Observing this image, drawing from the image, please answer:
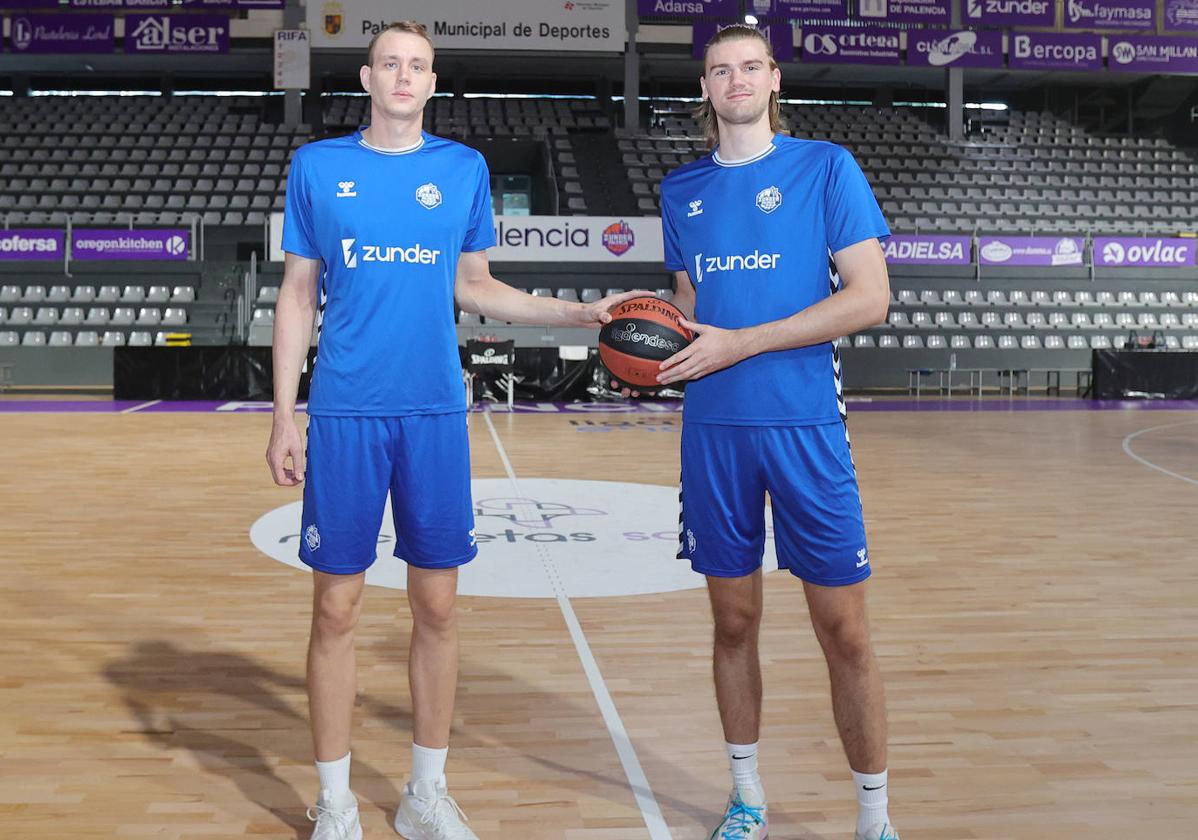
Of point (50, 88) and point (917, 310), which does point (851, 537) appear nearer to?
point (917, 310)

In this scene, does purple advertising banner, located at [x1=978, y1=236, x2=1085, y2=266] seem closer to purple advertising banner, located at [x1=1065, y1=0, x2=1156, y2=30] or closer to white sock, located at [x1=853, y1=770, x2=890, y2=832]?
purple advertising banner, located at [x1=1065, y1=0, x2=1156, y2=30]

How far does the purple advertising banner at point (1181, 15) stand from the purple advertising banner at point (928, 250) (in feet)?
31.2

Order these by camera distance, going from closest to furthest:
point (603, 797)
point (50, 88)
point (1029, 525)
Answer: point (603, 797)
point (1029, 525)
point (50, 88)

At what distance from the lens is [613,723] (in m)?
2.67

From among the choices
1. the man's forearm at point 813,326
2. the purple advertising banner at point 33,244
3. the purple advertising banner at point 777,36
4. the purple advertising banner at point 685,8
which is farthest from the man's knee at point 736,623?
the purple advertising banner at point 777,36

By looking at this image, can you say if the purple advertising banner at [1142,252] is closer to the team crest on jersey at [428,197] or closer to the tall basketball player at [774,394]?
the tall basketball player at [774,394]

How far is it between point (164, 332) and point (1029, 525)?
14650 millimetres

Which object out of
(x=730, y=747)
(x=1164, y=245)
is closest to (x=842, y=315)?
(x=730, y=747)

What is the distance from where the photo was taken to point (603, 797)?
7.34 feet

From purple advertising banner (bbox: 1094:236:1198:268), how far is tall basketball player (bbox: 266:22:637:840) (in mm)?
18938

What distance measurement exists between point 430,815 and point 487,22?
21.2 meters

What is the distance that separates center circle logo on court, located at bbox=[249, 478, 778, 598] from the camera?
413 cm

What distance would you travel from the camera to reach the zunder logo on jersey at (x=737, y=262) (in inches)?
79.5

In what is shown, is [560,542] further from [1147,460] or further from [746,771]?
[1147,460]
